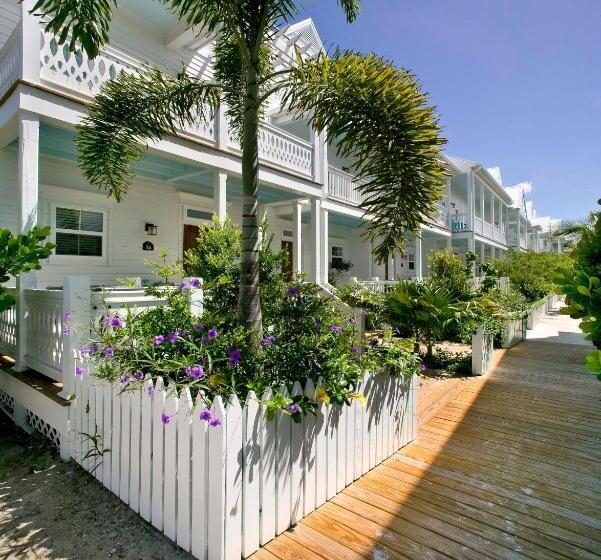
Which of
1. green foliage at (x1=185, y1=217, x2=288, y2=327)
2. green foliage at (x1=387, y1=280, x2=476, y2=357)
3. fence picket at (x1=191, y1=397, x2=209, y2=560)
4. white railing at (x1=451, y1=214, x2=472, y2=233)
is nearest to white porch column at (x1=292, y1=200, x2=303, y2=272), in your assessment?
green foliage at (x1=387, y1=280, x2=476, y2=357)

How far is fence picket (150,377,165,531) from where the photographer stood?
2252mm

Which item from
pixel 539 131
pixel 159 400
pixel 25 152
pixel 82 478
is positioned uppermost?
pixel 539 131

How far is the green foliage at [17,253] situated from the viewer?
3.35m

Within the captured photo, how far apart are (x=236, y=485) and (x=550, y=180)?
51.3 meters

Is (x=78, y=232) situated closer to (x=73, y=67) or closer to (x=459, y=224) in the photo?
(x=73, y=67)

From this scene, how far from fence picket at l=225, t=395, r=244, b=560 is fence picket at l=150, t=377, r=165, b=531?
23.3 inches

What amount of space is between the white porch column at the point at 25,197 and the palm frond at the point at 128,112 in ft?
3.74

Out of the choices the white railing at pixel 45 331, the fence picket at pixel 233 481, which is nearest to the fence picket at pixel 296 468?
the fence picket at pixel 233 481

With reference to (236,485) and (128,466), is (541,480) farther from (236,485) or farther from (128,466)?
(128,466)

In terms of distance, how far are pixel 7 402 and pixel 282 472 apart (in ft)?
14.4

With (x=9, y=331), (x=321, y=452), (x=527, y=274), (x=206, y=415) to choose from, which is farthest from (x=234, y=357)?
(x=527, y=274)

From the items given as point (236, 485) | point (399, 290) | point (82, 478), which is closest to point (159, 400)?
point (236, 485)

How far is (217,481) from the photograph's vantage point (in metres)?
1.89

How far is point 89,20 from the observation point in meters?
2.88
